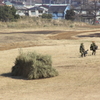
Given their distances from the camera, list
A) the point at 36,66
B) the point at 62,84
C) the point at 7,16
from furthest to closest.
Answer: the point at 7,16
the point at 36,66
the point at 62,84

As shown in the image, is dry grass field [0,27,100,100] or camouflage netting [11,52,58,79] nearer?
dry grass field [0,27,100,100]

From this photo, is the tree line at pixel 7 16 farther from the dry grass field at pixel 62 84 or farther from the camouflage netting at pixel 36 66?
the camouflage netting at pixel 36 66

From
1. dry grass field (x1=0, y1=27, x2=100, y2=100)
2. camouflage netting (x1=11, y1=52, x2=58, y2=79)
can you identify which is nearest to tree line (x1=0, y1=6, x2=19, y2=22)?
dry grass field (x1=0, y1=27, x2=100, y2=100)

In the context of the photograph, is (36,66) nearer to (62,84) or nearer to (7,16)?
(62,84)

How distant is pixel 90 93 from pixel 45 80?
3.83 meters

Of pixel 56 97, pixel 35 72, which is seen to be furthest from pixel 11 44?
pixel 56 97

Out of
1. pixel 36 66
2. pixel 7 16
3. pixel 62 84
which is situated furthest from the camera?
pixel 7 16

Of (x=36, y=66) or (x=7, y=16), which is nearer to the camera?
(x=36, y=66)

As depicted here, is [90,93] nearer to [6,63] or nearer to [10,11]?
[6,63]

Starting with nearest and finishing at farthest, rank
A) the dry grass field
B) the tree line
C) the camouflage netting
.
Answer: the dry grass field → the camouflage netting → the tree line

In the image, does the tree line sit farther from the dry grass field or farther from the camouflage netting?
the camouflage netting

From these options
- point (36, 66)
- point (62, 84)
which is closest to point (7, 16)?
point (36, 66)

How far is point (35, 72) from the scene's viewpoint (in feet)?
55.6

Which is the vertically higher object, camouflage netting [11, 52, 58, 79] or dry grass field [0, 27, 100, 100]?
camouflage netting [11, 52, 58, 79]
